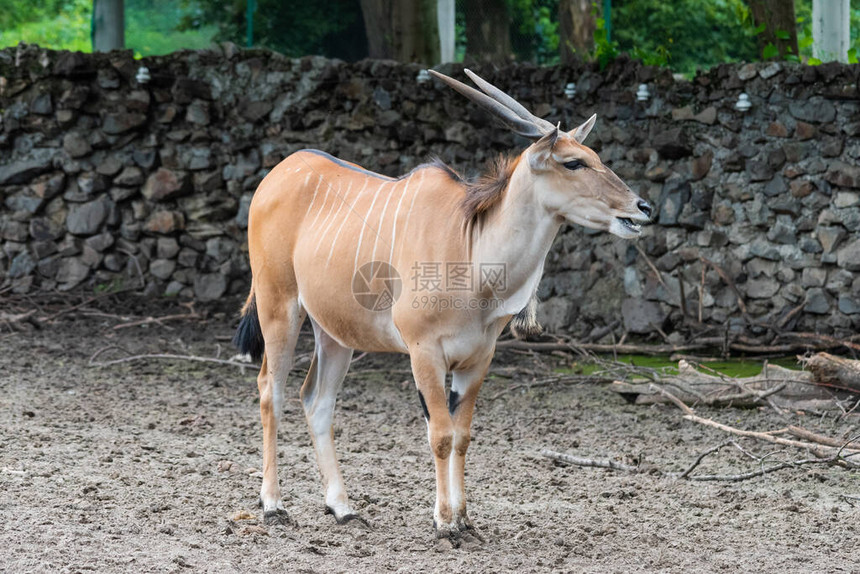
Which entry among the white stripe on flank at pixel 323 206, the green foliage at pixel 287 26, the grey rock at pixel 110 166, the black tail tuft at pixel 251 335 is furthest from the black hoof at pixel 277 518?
the green foliage at pixel 287 26

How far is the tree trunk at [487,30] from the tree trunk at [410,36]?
0.34 metres

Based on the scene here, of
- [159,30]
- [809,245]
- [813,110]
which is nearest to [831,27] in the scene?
[813,110]

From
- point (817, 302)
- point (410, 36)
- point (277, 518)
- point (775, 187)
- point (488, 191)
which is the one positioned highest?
point (410, 36)

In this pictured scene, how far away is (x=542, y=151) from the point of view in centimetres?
356

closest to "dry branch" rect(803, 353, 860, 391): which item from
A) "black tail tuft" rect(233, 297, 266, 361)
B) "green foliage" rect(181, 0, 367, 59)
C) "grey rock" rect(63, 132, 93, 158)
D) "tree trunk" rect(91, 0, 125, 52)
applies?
"black tail tuft" rect(233, 297, 266, 361)

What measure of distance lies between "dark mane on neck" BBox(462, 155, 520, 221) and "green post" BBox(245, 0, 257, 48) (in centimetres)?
592

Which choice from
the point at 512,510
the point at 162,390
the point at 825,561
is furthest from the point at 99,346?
the point at 825,561

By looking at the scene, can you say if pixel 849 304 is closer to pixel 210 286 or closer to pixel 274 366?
pixel 274 366

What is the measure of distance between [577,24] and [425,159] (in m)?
2.36

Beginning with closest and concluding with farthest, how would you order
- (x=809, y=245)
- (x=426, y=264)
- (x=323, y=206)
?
(x=426, y=264) < (x=323, y=206) < (x=809, y=245)

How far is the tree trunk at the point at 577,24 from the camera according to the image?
377 inches

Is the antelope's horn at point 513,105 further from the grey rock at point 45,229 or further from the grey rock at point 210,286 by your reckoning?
the grey rock at point 45,229

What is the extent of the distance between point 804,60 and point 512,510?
4874 mm

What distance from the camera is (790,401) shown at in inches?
229
